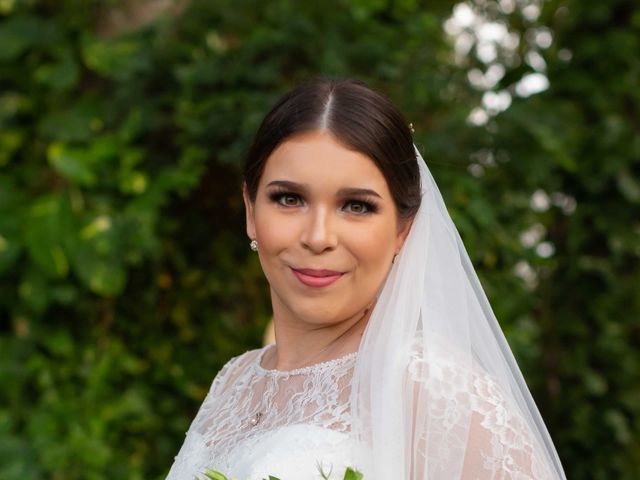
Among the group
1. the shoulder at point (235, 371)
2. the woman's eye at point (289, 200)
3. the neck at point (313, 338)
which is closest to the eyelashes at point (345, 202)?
the woman's eye at point (289, 200)

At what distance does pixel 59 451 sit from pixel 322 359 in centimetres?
275

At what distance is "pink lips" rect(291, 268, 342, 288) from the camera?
2.15 metres

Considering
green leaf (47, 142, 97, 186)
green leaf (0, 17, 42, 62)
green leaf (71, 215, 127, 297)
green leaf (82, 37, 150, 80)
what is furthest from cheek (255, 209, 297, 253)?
green leaf (0, 17, 42, 62)

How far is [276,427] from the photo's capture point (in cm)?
215

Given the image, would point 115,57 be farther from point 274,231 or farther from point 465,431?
point 465,431

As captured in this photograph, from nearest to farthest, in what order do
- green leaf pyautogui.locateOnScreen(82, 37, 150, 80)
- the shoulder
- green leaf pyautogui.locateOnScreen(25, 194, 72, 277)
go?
1. the shoulder
2. green leaf pyautogui.locateOnScreen(25, 194, 72, 277)
3. green leaf pyautogui.locateOnScreen(82, 37, 150, 80)

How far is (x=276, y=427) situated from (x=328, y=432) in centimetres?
17

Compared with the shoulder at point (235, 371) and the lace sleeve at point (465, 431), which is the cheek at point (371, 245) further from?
the shoulder at point (235, 371)

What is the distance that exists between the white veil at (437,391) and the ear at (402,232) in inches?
0.7

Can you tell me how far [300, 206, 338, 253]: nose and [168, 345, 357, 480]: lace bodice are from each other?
0.86ft

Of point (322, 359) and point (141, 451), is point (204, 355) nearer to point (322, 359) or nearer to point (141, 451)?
point (141, 451)

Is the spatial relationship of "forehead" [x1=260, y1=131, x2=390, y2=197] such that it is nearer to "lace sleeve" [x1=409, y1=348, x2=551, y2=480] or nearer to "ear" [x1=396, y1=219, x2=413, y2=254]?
"ear" [x1=396, y1=219, x2=413, y2=254]

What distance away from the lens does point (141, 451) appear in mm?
5109

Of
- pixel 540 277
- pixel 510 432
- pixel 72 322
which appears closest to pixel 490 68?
pixel 540 277
